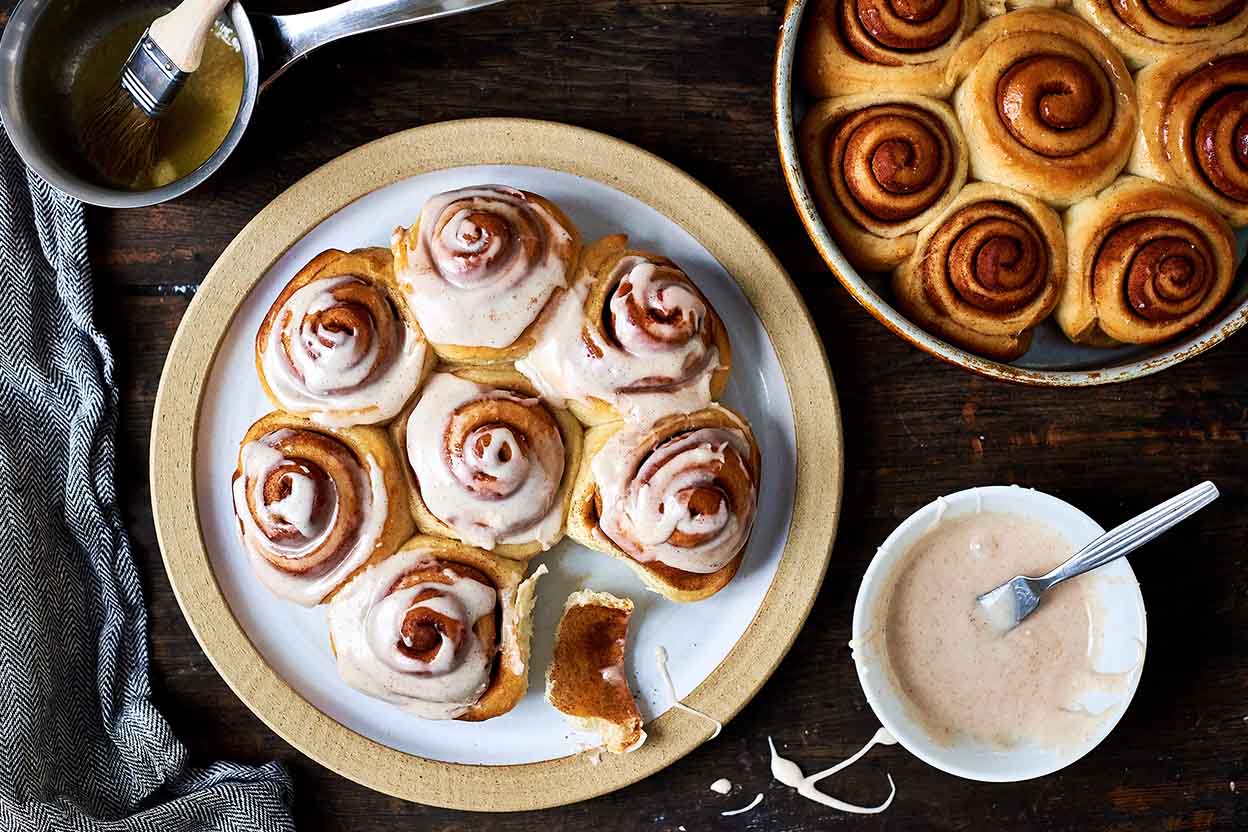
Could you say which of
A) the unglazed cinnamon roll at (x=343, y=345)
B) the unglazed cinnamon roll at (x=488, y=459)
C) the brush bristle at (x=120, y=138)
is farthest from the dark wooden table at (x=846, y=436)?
the unglazed cinnamon roll at (x=488, y=459)

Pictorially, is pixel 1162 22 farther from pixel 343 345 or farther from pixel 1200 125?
pixel 343 345

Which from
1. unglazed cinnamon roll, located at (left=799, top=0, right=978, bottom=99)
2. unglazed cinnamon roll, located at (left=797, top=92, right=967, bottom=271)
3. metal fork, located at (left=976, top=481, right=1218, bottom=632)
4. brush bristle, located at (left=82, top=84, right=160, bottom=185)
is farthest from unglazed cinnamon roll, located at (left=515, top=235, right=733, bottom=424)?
brush bristle, located at (left=82, top=84, right=160, bottom=185)

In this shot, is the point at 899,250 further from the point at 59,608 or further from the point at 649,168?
the point at 59,608

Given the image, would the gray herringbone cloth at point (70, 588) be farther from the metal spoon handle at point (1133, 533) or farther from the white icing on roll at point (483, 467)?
the metal spoon handle at point (1133, 533)

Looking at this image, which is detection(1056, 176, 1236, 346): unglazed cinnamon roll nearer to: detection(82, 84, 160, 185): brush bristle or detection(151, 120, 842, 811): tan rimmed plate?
detection(151, 120, 842, 811): tan rimmed plate

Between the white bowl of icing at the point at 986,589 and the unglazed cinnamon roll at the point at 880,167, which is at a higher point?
the unglazed cinnamon roll at the point at 880,167

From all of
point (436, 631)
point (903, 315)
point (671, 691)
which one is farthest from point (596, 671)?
point (903, 315)
